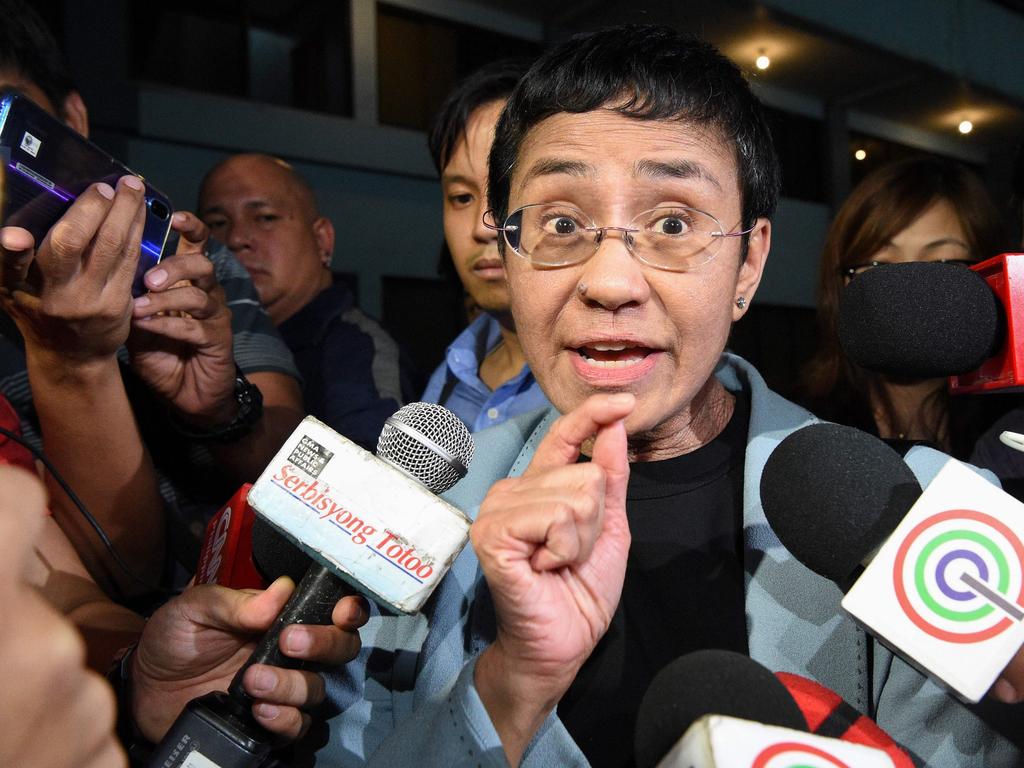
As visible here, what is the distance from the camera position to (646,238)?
40.7 inches

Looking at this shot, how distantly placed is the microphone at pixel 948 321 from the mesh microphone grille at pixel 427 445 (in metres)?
0.49

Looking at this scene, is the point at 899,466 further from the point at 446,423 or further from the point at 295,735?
the point at 295,735

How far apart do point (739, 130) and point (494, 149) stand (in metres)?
0.40

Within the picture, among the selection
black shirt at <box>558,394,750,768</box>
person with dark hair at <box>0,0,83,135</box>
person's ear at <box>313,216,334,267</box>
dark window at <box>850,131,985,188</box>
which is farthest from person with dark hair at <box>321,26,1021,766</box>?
dark window at <box>850,131,985,188</box>

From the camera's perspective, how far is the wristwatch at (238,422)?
142 centimetres

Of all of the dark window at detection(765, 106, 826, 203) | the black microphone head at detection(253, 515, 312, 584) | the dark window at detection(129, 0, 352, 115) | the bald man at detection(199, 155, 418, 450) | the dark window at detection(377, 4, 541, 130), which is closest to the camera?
the black microphone head at detection(253, 515, 312, 584)

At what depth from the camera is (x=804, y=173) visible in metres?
9.48

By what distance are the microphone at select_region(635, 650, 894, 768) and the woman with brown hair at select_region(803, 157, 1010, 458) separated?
1.49 m

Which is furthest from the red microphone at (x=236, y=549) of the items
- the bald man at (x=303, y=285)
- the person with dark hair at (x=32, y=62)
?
the bald man at (x=303, y=285)

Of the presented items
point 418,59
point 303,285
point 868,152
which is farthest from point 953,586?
point 868,152

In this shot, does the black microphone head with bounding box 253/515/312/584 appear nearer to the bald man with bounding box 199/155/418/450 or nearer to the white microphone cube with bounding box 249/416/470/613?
the white microphone cube with bounding box 249/416/470/613

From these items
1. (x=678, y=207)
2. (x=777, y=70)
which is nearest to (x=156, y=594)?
(x=678, y=207)

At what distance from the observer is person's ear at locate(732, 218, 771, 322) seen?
3.92ft

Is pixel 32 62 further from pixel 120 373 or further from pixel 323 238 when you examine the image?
pixel 323 238
